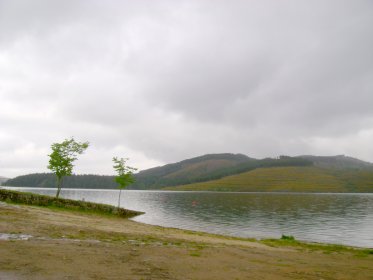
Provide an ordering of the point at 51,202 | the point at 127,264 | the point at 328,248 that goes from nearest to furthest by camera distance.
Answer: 1. the point at 127,264
2. the point at 328,248
3. the point at 51,202

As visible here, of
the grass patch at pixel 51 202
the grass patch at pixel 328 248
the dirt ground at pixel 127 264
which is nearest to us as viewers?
the dirt ground at pixel 127 264

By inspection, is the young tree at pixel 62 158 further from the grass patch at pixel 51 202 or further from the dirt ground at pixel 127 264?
the dirt ground at pixel 127 264

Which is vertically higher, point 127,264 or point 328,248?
point 127,264

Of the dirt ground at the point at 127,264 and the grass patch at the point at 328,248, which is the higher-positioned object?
the dirt ground at the point at 127,264

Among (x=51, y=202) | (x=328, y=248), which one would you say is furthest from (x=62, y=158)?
(x=328, y=248)

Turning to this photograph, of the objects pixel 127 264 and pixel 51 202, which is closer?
pixel 127 264

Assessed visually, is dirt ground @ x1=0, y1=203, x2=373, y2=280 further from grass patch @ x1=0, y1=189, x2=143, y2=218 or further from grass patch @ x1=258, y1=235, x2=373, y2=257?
grass patch @ x1=0, y1=189, x2=143, y2=218

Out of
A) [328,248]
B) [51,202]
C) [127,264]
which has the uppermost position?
[51,202]

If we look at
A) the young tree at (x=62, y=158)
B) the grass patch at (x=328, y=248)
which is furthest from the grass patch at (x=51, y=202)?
the grass patch at (x=328, y=248)

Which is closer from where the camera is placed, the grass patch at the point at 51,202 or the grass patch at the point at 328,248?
the grass patch at the point at 328,248

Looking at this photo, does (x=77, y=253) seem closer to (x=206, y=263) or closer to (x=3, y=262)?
(x=3, y=262)

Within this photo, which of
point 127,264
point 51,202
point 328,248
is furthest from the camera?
point 51,202

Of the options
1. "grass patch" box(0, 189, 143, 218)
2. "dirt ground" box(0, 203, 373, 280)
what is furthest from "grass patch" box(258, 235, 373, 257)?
"grass patch" box(0, 189, 143, 218)

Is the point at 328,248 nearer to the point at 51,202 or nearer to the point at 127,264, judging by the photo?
the point at 127,264
